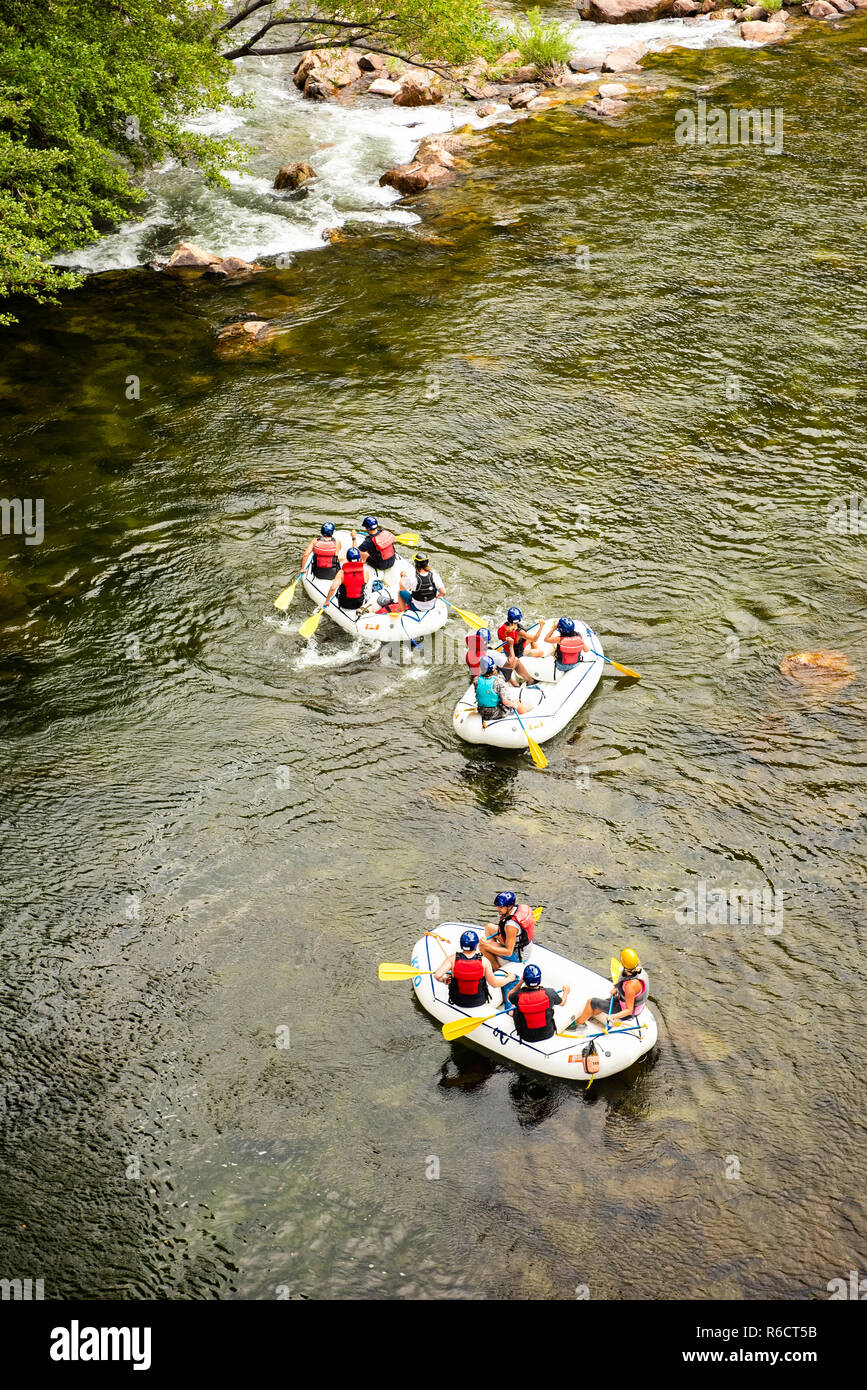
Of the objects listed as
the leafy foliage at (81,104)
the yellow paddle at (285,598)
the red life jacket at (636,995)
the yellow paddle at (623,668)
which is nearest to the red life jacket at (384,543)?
the yellow paddle at (285,598)

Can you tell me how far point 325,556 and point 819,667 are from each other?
23.7 feet

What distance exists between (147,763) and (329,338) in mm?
11466

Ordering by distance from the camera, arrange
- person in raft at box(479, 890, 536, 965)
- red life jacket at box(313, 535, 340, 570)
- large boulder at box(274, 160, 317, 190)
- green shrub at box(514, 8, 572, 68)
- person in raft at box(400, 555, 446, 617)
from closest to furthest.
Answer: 1. person in raft at box(479, 890, 536, 965)
2. person in raft at box(400, 555, 446, 617)
3. red life jacket at box(313, 535, 340, 570)
4. large boulder at box(274, 160, 317, 190)
5. green shrub at box(514, 8, 572, 68)

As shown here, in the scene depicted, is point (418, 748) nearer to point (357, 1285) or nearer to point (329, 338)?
point (357, 1285)

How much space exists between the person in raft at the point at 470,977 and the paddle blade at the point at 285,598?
6.75 metres

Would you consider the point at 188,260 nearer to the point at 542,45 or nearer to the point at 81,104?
the point at 81,104

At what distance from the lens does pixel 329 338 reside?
22.9m

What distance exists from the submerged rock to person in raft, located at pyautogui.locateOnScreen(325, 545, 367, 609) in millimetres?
6020

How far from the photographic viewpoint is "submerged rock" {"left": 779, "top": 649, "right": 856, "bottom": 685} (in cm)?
1546

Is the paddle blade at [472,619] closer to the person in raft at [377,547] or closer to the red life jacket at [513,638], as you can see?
the red life jacket at [513,638]

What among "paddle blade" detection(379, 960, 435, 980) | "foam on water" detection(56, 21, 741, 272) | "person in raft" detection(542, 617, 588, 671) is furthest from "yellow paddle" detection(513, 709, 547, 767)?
"foam on water" detection(56, 21, 741, 272)

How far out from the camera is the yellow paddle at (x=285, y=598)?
16922 mm

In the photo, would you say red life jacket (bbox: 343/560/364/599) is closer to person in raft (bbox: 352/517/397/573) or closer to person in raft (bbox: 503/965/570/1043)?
person in raft (bbox: 352/517/397/573)
